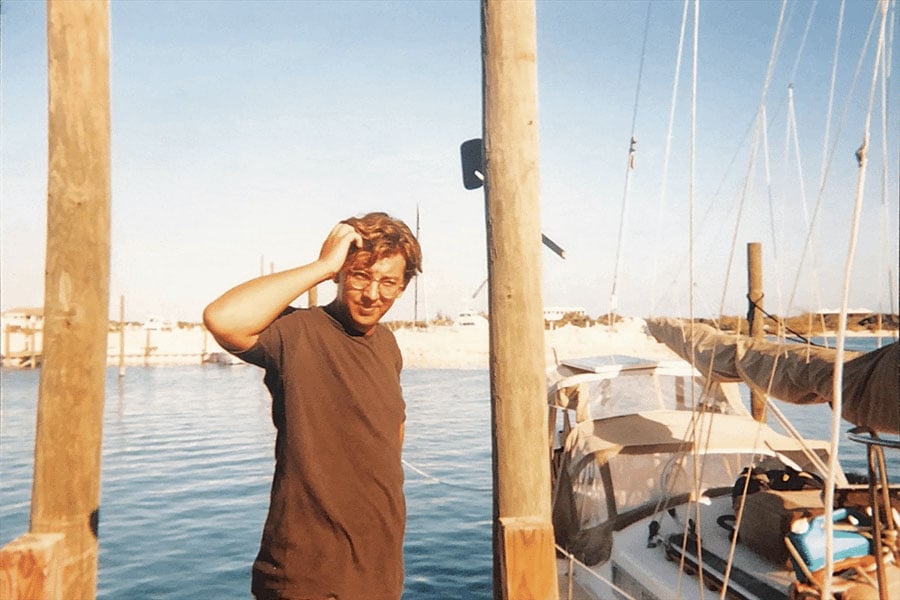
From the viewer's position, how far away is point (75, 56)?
2.97 m

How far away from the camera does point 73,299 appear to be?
2930 millimetres

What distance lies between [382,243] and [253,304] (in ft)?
2.23

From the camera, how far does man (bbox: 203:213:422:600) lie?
2.51m

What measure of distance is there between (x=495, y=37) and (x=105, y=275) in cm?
210

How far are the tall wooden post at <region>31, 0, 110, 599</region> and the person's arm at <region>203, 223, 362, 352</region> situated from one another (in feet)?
2.76

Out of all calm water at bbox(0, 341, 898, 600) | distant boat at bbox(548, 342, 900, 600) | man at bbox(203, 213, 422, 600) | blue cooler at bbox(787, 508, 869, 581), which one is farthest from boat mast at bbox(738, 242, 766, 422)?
man at bbox(203, 213, 422, 600)

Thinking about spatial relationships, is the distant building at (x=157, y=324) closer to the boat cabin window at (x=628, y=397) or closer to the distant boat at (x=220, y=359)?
the distant boat at (x=220, y=359)

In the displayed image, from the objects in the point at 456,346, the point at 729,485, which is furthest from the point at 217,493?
the point at 456,346

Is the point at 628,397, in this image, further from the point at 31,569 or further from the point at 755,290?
the point at 31,569

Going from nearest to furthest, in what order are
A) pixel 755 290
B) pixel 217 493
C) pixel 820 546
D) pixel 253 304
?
pixel 253 304 < pixel 820 546 < pixel 755 290 < pixel 217 493

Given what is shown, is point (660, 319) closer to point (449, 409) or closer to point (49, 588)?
point (49, 588)

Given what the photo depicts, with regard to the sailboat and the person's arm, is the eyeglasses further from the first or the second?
the sailboat

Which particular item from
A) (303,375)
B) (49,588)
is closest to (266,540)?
(303,375)

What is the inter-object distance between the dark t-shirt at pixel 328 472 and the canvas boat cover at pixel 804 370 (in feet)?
9.05
